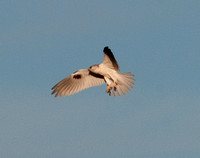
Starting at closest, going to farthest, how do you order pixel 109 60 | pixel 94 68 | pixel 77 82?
pixel 109 60
pixel 94 68
pixel 77 82

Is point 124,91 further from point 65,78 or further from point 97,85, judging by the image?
point 65,78

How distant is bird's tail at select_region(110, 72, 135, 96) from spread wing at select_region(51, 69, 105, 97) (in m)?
0.97

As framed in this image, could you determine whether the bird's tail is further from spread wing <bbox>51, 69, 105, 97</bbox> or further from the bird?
spread wing <bbox>51, 69, 105, 97</bbox>

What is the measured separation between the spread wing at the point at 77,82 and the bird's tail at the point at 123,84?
967mm

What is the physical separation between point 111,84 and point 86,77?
161cm

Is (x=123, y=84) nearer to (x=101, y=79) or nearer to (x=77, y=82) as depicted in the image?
(x=101, y=79)

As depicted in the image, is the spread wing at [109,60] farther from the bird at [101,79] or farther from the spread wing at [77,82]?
the spread wing at [77,82]

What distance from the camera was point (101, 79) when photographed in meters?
16.3

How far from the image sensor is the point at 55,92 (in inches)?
639

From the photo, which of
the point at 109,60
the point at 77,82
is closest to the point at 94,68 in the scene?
the point at 109,60

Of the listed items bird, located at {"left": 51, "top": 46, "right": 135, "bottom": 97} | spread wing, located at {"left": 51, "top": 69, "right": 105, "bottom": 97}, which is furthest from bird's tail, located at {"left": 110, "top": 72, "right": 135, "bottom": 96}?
spread wing, located at {"left": 51, "top": 69, "right": 105, "bottom": 97}

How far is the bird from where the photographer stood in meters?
15.3

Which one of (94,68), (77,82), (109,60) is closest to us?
(109,60)

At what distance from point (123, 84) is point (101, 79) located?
3.93ft
